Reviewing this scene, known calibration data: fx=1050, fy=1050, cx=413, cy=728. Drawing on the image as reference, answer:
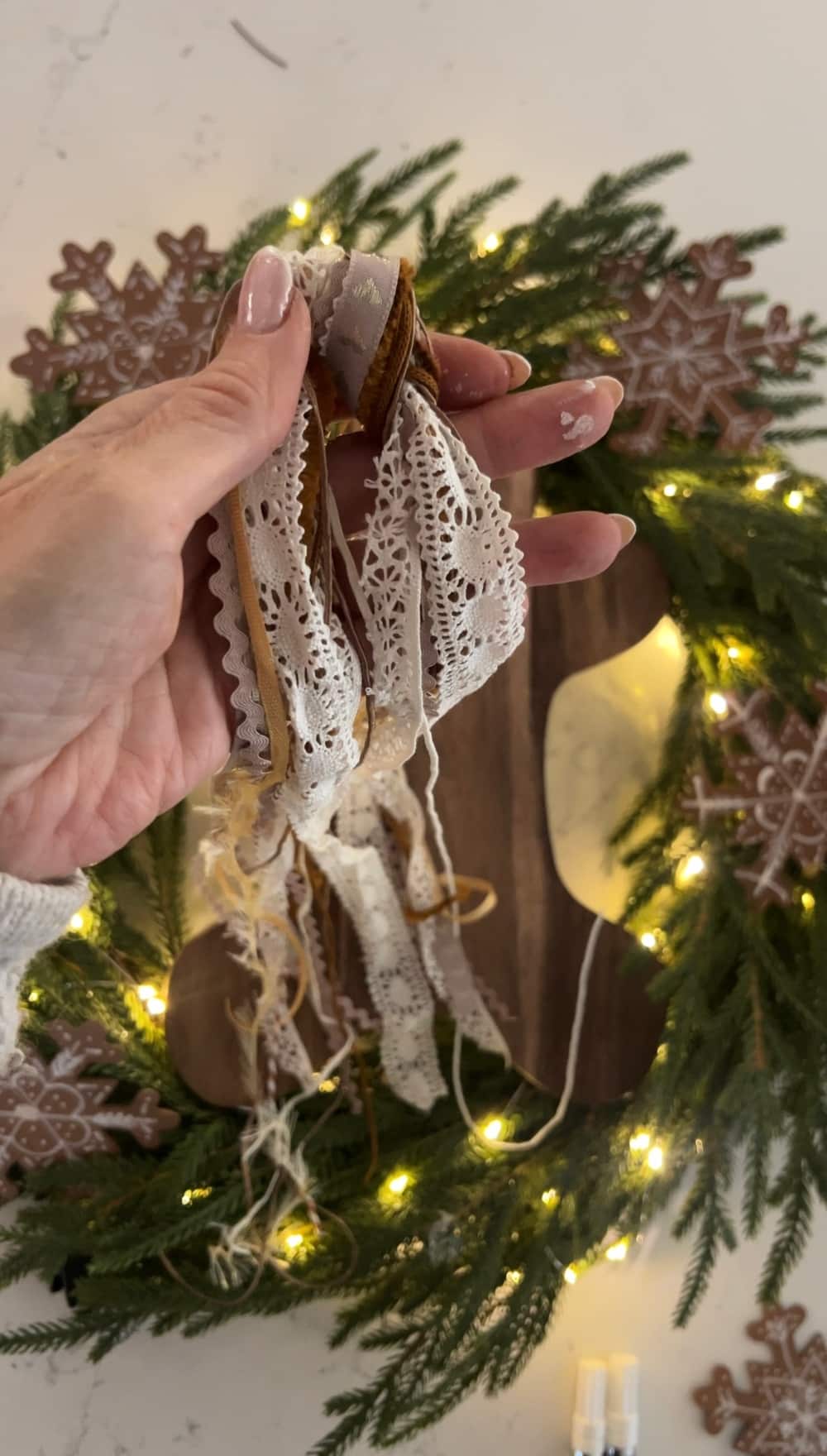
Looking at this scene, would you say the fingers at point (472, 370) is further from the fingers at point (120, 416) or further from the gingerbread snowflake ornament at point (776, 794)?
the gingerbread snowflake ornament at point (776, 794)

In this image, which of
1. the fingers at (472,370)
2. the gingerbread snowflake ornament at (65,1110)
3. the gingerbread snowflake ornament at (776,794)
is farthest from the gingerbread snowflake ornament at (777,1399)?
the fingers at (472,370)

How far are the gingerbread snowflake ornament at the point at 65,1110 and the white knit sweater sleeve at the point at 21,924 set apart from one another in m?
0.25

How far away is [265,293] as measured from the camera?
0.63 meters

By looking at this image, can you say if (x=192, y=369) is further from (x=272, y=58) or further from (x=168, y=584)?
(x=272, y=58)

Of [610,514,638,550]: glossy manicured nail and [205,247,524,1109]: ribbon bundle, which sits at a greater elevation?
[610,514,638,550]: glossy manicured nail

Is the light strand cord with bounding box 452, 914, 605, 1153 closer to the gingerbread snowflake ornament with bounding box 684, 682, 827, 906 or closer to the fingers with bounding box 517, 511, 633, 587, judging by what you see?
the gingerbread snowflake ornament with bounding box 684, 682, 827, 906

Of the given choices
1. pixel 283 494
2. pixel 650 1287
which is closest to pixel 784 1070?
pixel 650 1287

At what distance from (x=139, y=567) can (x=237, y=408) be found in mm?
110

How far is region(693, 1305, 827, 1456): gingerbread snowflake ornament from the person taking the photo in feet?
3.54

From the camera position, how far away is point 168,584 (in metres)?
0.65

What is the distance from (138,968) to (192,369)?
57 cm

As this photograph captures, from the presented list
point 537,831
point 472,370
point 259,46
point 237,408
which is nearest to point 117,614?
point 237,408

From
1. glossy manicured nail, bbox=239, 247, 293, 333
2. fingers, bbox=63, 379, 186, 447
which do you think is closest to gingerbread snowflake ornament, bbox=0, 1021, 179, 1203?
fingers, bbox=63, 379, 186, 447

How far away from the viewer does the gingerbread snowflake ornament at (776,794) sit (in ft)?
3.22
